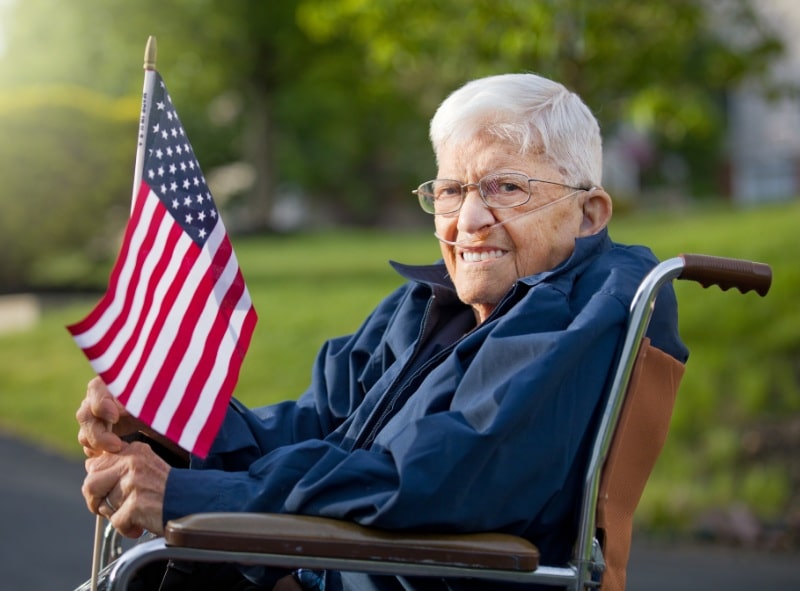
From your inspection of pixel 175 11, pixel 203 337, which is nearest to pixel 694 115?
pixel 203 337

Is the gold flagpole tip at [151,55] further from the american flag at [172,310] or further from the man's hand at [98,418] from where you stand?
the man's hand at [98,418]

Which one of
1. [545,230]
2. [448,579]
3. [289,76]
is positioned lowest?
[448,579]

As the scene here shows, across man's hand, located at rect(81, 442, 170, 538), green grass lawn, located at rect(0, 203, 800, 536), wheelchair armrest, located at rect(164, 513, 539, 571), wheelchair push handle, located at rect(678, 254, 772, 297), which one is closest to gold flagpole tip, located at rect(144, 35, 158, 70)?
man's hand, located at rect(81, 442, 170, 538)

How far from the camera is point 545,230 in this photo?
271 centimetres

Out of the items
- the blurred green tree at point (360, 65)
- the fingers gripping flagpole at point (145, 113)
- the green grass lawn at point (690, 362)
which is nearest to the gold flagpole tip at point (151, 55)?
the fingers gripping flagpole at point (145, 113)

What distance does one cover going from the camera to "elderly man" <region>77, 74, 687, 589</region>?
222 centimetres

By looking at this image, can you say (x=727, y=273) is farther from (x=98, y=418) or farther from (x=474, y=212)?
(x=98, y=418)

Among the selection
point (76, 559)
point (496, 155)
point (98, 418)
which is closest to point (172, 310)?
point (98, 418)

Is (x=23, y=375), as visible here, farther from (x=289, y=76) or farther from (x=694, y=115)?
(x=289, y=76)

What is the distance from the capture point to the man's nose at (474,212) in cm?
272

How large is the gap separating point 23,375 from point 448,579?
27.2 feet

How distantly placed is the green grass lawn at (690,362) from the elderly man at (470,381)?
155 inches

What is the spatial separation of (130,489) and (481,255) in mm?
955

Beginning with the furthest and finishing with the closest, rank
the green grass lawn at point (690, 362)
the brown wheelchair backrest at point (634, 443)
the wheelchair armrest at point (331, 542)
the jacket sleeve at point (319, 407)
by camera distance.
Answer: the green grass lawn at point (690, 362) → the jacket sleeve at point (319, 407) → the brown wheelchair backrest at point (634, 443) → the wheelchair armrest at point (331, 542)
